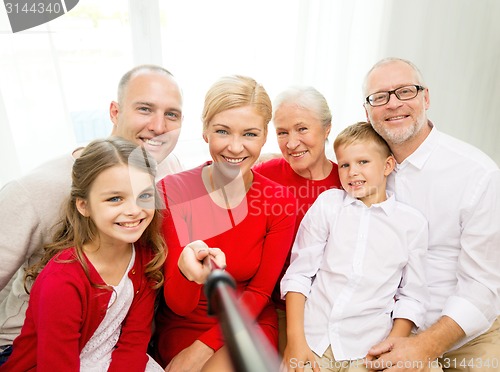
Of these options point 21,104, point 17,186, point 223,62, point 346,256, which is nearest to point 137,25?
point 223,62

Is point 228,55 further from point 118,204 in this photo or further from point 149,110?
point 118,204

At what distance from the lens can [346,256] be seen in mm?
1322

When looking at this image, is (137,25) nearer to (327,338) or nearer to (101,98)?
(101,98)

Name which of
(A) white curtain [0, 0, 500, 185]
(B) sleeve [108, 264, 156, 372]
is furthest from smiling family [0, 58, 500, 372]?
(A) white curtain [0, 0, 500, 185]

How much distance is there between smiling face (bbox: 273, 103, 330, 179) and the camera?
57.9 inches

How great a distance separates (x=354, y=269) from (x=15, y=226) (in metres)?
0.98

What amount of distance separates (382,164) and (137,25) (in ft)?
3.94

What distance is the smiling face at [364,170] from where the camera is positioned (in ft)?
4.46

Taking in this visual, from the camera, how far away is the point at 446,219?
4.47ft

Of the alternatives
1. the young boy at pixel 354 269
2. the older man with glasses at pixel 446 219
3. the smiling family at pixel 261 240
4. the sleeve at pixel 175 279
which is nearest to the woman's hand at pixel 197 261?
the smiling family at pixel 261 240

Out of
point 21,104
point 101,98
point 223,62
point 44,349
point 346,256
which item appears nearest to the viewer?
point 44,349

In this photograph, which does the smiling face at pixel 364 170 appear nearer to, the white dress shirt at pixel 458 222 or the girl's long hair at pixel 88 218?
the white dress shirt at pixel 458 222

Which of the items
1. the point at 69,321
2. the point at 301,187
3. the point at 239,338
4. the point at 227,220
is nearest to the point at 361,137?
the point at 301,187

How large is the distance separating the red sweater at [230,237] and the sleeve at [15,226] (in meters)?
0.37
